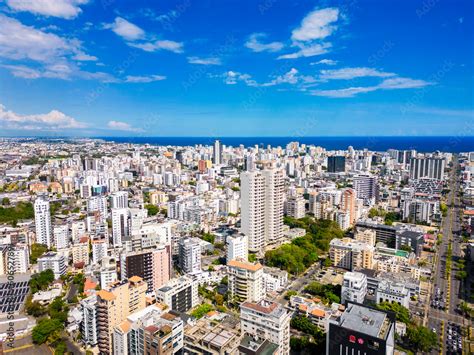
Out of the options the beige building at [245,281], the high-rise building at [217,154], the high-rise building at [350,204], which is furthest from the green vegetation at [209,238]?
the high-rise building at [217,154]

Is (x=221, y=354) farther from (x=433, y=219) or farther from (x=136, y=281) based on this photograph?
(x=433, y=219)

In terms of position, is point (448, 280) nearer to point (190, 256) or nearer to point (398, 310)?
point (398, 310)

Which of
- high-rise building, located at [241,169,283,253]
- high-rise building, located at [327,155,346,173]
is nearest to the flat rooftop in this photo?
high-rise building, located at [241,169,283,253]

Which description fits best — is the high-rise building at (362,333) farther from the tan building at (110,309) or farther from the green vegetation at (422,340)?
the tan building at (110,309)

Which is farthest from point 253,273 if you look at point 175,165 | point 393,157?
point 393,157

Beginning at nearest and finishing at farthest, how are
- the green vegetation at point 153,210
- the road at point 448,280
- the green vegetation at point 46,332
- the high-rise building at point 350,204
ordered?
the green vegetation at point 46,332 → the road at point 448,280 → the high-rise building at point 350,204 → the green vegetation at point 153,210

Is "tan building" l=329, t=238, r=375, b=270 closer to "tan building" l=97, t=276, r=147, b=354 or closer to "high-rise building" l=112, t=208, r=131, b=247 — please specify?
"tan building" l=97, t=276, r=147, b=354
